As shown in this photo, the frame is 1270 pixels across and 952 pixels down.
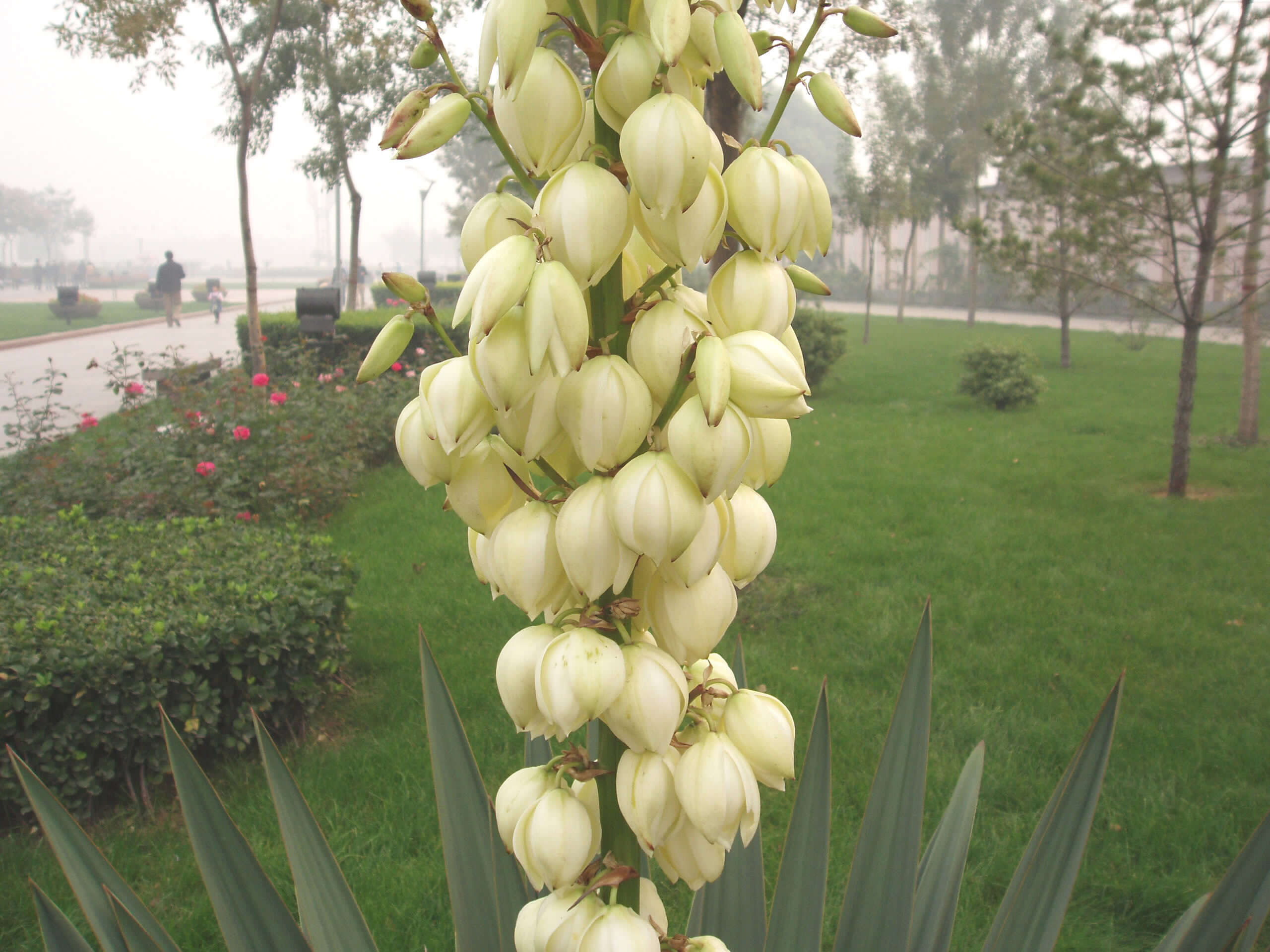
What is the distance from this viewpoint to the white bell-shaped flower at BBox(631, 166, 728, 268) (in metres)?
0.77

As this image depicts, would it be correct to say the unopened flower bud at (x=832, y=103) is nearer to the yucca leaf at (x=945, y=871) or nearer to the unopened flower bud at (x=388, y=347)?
the unopened flower bud at (x=388, y=347)

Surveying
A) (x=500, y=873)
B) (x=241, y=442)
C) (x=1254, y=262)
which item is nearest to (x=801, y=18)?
(x=1254, y=262)

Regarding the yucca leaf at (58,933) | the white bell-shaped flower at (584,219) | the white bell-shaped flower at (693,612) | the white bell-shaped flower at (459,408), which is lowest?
the yucca leaf at (58,933)

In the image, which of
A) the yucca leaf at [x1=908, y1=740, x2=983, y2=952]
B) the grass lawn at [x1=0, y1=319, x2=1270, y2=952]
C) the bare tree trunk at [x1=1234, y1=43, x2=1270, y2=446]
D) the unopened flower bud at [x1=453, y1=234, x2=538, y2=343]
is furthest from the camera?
the bare tree trunk at [x1=1234, y1=43, x2=1270, y2=446]

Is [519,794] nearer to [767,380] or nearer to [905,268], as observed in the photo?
[767,380]

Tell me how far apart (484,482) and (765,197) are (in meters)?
0.36

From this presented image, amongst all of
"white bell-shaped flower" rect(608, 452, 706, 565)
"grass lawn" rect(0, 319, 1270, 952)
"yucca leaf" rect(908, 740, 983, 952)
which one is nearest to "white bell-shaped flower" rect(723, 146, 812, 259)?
"white bell-shaped flower" rect(608, 452, 706, 565)

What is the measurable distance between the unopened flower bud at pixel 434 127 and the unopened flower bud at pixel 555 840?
592mm

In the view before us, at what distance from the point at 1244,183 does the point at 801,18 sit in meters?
5.86

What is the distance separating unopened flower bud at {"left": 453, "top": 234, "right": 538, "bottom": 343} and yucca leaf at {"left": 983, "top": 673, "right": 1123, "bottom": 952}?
936mm

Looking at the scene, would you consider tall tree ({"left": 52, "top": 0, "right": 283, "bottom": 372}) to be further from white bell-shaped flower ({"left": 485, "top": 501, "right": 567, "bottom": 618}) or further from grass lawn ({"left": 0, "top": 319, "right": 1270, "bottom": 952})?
white bell-shaped flower ({"left": 485, "top": 501, "right": 567, "bottom": 618})

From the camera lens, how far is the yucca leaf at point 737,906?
1356 millimetres

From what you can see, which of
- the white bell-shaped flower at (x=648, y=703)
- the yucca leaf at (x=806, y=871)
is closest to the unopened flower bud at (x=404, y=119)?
the white bell-shaped flower at (x=648, y=703)

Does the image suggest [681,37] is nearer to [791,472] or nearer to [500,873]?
[500,873]
